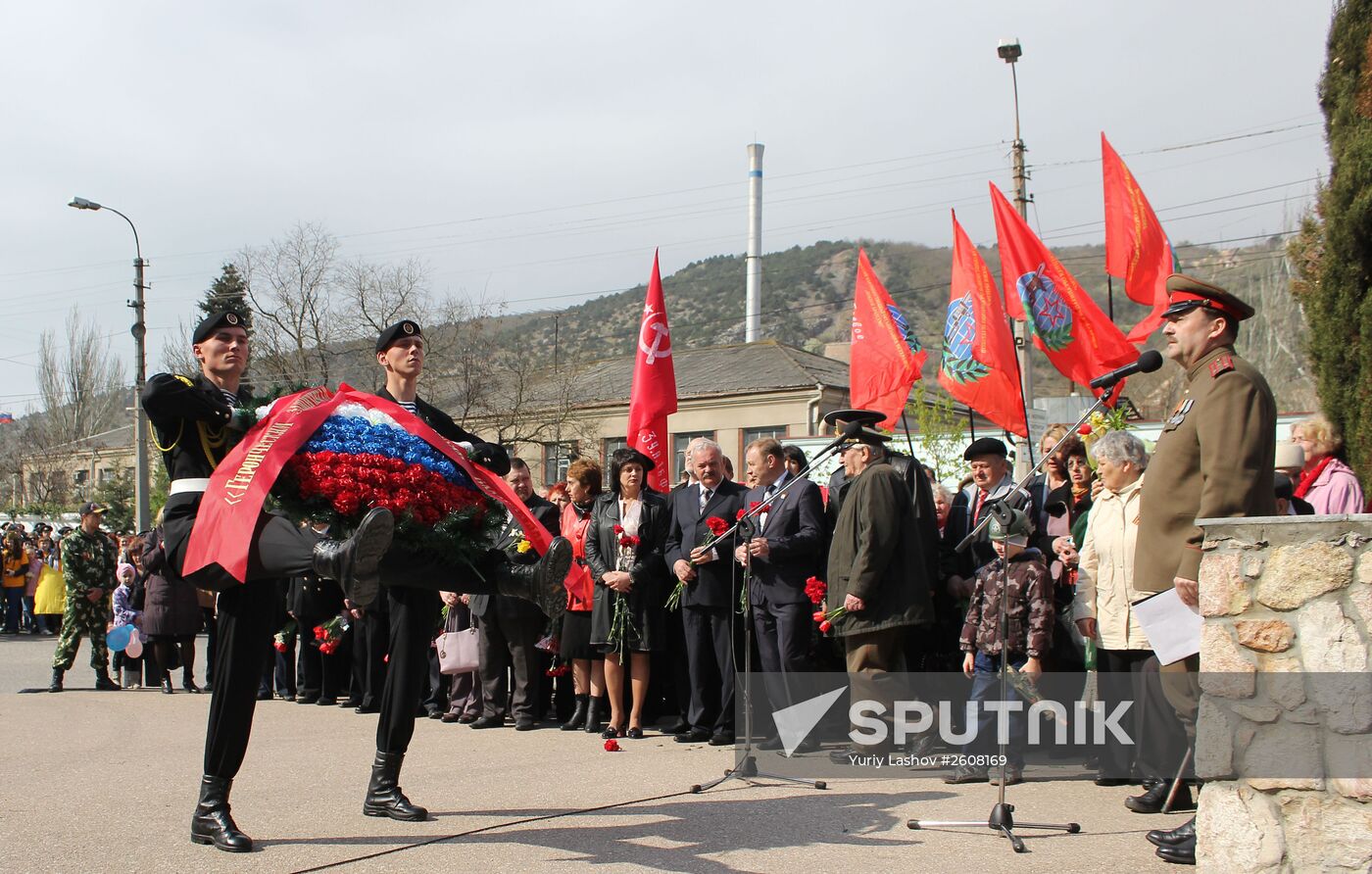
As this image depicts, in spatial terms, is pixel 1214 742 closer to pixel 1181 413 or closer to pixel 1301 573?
pixel 1301 573

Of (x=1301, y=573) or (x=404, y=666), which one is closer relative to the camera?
(x=1301, y=573)

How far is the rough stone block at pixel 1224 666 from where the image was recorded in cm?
438

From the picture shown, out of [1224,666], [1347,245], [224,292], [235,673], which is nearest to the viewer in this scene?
[1224,666]

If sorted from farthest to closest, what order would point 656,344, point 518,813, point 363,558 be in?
point 656,344
point 518,813
point 363,558

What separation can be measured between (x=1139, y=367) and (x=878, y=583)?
2486 millimetres

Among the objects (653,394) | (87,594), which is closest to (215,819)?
(653,394)

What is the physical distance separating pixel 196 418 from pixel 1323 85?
10969 mm

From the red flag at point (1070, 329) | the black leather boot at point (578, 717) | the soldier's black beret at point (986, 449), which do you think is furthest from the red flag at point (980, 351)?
the black leather boot at point (578, 717)

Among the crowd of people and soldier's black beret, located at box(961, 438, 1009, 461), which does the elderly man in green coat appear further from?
soldier's black beret, located at box(961, 438, 1009, 461)

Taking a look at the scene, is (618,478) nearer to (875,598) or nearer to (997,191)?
(875,598)

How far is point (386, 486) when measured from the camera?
5.38 metres

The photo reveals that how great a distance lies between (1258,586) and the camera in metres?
4.35

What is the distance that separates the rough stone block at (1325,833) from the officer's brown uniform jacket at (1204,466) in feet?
3.62

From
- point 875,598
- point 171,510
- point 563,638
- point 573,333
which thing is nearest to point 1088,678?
point 875,598
